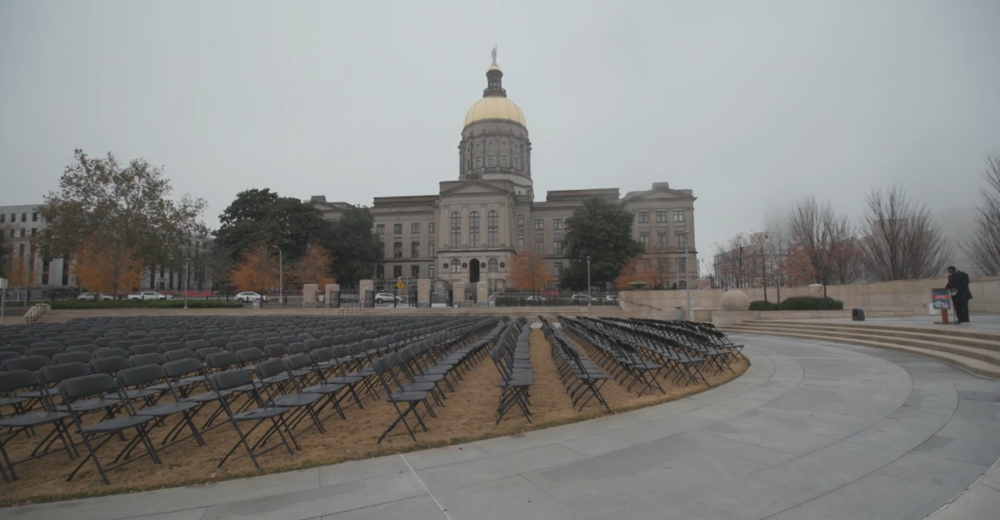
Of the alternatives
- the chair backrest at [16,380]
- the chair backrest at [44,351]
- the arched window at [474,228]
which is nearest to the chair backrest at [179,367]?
the chair backrest at [16,380]

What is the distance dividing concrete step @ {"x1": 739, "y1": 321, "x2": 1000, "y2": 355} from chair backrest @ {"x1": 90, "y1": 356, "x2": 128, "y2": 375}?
14.0 m

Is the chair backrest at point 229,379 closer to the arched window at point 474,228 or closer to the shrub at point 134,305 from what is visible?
the shrub at point 134,305

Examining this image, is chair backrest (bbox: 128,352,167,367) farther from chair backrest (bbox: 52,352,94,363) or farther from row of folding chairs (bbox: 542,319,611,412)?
row of folding chairs (bbox: 542,319,611,412)

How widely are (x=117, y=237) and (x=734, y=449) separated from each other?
152 ft

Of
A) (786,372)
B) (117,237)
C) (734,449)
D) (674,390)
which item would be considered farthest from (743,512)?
(117,237)

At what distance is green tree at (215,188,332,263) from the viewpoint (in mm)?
54562

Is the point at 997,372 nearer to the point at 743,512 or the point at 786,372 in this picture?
the point at 786,372

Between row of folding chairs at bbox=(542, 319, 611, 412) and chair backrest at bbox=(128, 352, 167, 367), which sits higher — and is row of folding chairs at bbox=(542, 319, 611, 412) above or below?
below

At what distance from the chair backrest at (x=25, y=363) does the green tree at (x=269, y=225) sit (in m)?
50.5

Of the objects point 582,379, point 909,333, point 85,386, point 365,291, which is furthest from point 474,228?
point 85,386

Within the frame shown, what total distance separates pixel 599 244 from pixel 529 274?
9236 millimetres

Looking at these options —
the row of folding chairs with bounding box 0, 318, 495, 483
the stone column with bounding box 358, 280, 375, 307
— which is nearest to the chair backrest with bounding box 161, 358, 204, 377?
the row of folding chairs with bounding box 0, 318, 495, 483

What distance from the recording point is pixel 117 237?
38469 mm

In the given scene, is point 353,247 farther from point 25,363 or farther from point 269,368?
point 269,368
